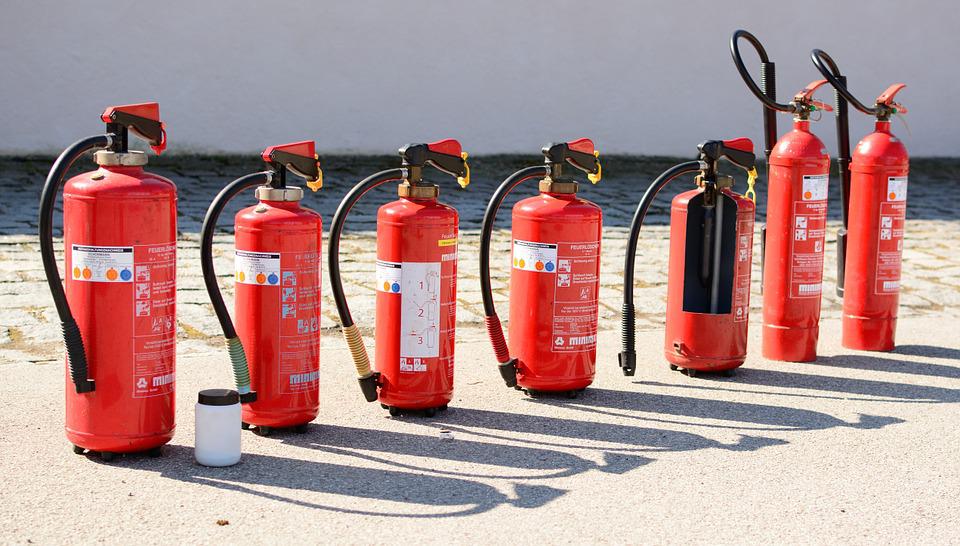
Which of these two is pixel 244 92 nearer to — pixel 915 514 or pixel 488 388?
pixel 488 388

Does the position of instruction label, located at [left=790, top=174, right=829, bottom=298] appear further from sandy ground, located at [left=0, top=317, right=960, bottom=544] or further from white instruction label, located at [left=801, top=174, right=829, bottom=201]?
sandy ground, located at [left=0, top=317, right=960, bottom=544]

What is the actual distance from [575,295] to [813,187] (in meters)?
1.24

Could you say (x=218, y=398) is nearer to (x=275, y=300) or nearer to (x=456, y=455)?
(x=275, y=300)

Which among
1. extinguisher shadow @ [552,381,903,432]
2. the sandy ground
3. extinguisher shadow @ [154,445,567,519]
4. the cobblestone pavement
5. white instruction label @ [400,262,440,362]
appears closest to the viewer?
the sandy ground

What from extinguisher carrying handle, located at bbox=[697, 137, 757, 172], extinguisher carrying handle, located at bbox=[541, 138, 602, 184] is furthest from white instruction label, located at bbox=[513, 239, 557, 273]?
extinguisher carrying handle, located at bbox=[697, 137, 757, 172]

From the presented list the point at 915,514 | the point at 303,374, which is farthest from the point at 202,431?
the point at 915,514

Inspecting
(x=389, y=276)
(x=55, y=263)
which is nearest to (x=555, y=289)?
(x=389, y=276)

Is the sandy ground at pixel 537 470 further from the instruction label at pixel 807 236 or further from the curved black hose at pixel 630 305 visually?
the instruction label at pixel 807 236

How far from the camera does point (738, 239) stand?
442cm

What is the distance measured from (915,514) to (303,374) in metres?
1.79

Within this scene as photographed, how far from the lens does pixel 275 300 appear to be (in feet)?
11.5

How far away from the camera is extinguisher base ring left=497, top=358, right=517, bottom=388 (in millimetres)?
4055

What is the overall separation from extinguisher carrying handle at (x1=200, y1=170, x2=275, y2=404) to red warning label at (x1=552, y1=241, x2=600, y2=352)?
3.52 feet

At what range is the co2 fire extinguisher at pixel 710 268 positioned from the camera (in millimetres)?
4402
